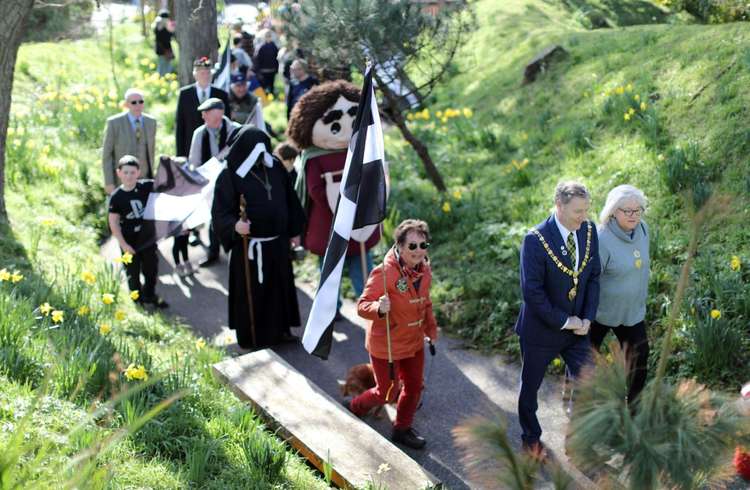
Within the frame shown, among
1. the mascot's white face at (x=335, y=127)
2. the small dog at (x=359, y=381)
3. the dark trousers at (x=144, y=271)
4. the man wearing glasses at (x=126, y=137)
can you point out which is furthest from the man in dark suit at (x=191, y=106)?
the small dog at (x=359, y=381)

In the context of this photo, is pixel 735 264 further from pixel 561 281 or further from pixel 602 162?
pixel 602 162

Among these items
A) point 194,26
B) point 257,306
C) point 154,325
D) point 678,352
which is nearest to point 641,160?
point 678,352

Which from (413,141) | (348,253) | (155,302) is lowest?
(155,302)

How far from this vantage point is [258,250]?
21.4 feet

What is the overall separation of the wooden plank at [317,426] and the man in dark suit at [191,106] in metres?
3.98

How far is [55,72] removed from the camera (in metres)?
14.8

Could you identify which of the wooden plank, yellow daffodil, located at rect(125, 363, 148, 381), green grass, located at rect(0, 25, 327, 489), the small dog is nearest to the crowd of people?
the small dog

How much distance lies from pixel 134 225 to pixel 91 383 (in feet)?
8.56

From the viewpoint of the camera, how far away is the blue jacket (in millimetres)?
4555

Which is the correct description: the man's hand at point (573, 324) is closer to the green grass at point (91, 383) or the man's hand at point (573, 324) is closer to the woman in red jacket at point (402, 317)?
the woman in red jacket at point (402, 317)

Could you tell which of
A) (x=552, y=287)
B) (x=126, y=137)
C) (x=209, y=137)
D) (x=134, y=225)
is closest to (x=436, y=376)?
(x=552, y=287)

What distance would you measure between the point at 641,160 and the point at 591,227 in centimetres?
308

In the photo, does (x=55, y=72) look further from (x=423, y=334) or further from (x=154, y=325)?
(x=423, y=334)

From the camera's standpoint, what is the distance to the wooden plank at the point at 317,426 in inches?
165
